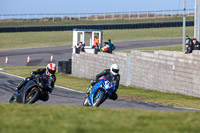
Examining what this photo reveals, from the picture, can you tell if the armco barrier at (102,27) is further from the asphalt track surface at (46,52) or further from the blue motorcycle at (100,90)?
the blue motorcycle at (100,90)

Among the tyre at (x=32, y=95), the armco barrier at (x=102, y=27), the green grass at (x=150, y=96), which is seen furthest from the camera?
the armco barrier at (x=102, y=27)

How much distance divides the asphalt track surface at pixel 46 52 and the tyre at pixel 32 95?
2488 centimetres

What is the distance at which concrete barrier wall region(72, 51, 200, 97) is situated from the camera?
19156mm

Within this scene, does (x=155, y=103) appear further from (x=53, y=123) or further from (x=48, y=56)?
(x=48, y=56)

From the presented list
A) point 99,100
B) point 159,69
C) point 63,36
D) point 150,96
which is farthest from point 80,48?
point 63,36

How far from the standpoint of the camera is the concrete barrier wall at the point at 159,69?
19156mm

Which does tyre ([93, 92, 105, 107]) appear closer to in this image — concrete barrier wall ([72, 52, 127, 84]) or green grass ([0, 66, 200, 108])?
green grass ([0, 66, 200, 108])

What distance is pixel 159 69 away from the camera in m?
21.7

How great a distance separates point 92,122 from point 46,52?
3989cm

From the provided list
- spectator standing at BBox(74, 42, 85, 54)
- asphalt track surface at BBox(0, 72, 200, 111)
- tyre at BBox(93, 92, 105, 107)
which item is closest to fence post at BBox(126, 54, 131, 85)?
asphalt track surface at BBox(0, 72, 200, 111)

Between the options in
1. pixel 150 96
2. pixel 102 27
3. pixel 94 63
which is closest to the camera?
pixel 150 96

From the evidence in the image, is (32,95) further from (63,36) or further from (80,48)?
(63,36)

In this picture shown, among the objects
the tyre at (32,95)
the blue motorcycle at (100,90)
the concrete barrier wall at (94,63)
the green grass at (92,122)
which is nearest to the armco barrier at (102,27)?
the concrete barrier wall at (94,63)

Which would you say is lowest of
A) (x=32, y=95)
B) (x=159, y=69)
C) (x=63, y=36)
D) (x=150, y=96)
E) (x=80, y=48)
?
(x=150, y=96)
